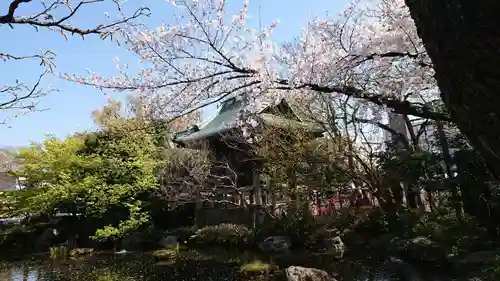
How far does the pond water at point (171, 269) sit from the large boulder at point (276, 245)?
415 mm

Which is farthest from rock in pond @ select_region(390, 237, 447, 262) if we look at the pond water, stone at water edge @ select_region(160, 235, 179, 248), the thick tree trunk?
the thick tree trunk

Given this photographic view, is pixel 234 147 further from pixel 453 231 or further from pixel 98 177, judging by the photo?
pixel 453 231

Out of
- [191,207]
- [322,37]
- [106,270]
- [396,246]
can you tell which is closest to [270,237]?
[396,246]

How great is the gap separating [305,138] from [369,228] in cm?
277

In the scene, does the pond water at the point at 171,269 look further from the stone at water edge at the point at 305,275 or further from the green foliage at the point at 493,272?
the green foliage at the point at 493,272

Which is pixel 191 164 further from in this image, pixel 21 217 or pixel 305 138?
pixel 21 217

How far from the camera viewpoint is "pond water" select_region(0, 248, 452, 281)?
24.4 ft

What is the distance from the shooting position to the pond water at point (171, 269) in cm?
745

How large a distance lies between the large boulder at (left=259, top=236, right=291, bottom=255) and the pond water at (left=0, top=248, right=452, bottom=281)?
42 cm

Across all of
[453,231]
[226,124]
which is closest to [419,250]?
[453,231]

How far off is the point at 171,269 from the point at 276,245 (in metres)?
2.51

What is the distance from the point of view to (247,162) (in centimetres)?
1315

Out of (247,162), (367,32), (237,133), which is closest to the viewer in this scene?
(367,32)

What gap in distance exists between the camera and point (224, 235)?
11.7m
